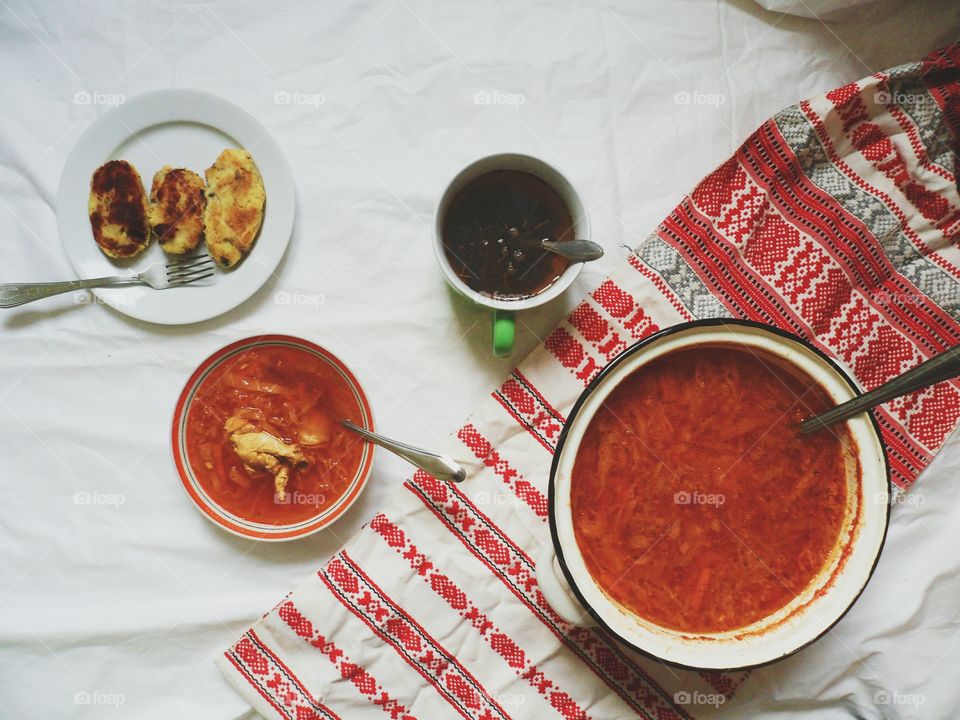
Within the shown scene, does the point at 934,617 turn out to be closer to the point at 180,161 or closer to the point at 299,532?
the point at 299,532

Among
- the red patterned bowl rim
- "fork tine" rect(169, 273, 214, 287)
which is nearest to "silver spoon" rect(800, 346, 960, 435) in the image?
the red patterned bowl rim

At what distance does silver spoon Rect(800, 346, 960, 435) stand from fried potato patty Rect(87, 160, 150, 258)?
1207mm

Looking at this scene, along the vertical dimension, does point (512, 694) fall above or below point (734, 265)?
below

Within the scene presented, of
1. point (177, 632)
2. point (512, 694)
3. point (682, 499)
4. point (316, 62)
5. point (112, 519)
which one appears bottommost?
point (512, 694)

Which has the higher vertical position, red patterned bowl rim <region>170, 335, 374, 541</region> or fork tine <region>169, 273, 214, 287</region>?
fork tine <region>169, 273, 214, 287</region>

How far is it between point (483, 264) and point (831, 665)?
0.95 metres

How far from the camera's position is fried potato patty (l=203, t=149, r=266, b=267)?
1.30 metres

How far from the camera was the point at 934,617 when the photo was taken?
49.5 inches

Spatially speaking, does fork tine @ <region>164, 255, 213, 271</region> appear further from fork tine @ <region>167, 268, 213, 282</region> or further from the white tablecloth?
the white tablecloth

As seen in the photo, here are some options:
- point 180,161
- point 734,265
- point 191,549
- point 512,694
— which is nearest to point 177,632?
point 191,549

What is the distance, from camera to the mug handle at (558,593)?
1113mm

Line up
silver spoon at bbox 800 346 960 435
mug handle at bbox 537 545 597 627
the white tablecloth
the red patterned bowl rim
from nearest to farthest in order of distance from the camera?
silver spoon at bbox 800 346 960 435 → mug handle at bbox 537 545 597 627 → the red patterned bowl rim → the white tablecloth

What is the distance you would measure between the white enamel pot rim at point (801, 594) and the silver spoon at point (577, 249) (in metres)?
0.20

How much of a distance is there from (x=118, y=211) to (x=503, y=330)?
0.76 m
